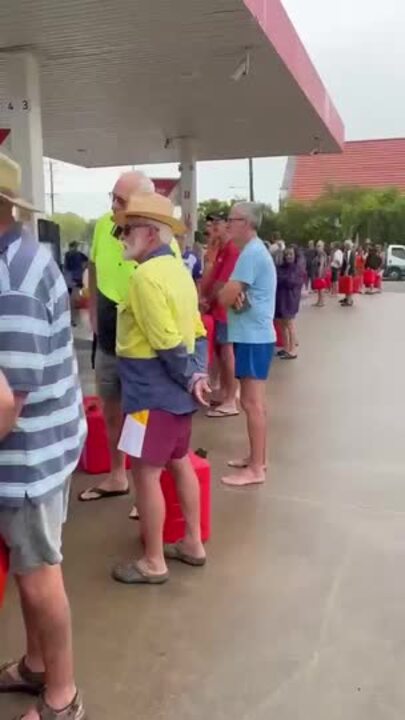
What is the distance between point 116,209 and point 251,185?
38.9 m

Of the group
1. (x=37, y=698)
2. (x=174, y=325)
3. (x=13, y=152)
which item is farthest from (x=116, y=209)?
(x=13, y=152)

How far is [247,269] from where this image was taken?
4582mm

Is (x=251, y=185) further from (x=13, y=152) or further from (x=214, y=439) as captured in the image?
(x=214, y=439)

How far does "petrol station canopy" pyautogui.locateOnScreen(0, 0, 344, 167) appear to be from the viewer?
308 inches

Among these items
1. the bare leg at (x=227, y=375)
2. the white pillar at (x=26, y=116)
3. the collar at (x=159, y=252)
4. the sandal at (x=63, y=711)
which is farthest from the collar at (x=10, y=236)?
the white pillar at (x=26, y=116)

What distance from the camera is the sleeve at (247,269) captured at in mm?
4578

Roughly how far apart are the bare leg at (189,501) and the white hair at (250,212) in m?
1.73

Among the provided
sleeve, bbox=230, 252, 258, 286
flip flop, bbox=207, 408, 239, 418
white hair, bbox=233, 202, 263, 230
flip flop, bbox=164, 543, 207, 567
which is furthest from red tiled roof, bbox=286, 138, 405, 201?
flip flop, bbox=164, 543, 207, 567

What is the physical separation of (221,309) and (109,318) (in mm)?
1881

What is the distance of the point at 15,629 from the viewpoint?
9.98ft

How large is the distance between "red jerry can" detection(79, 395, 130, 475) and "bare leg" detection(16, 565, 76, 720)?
2.40m

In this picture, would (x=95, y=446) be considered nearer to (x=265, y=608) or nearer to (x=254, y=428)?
(x=254, y=428)

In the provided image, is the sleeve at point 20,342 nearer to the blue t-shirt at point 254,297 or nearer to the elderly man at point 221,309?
the blue t-shirt at point 254,297

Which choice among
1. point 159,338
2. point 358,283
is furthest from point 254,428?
point 358,283
